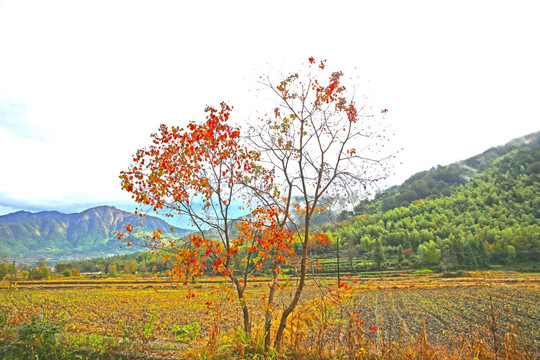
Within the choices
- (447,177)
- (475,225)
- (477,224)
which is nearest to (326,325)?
(475,225)

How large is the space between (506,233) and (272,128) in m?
88.3

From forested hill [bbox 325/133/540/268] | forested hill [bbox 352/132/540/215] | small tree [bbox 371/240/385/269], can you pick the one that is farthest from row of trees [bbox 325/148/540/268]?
forested hill [bbox 352/132/540/215]

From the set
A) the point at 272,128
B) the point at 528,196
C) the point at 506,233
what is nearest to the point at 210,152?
the point at 272,128

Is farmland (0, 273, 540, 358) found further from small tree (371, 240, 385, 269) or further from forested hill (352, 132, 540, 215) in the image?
forested hill (352, 132, 540, 215)

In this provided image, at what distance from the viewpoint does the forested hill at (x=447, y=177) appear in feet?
477

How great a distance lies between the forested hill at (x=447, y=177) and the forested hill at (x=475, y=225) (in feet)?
23.9

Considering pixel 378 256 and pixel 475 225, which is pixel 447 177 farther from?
pixel 378 256

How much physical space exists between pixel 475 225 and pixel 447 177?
8408 cm

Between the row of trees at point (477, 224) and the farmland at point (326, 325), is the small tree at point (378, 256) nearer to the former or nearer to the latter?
the row of trees at point (477, 224)

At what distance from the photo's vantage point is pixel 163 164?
5555 millimetres

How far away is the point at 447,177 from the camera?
6348 inches

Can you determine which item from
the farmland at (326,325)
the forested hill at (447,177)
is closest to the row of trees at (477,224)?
the forested hill at (447,177)

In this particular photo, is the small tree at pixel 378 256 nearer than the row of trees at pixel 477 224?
No

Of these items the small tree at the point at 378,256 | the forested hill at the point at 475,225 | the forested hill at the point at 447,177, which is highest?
the forested hill at the point at 447,177
